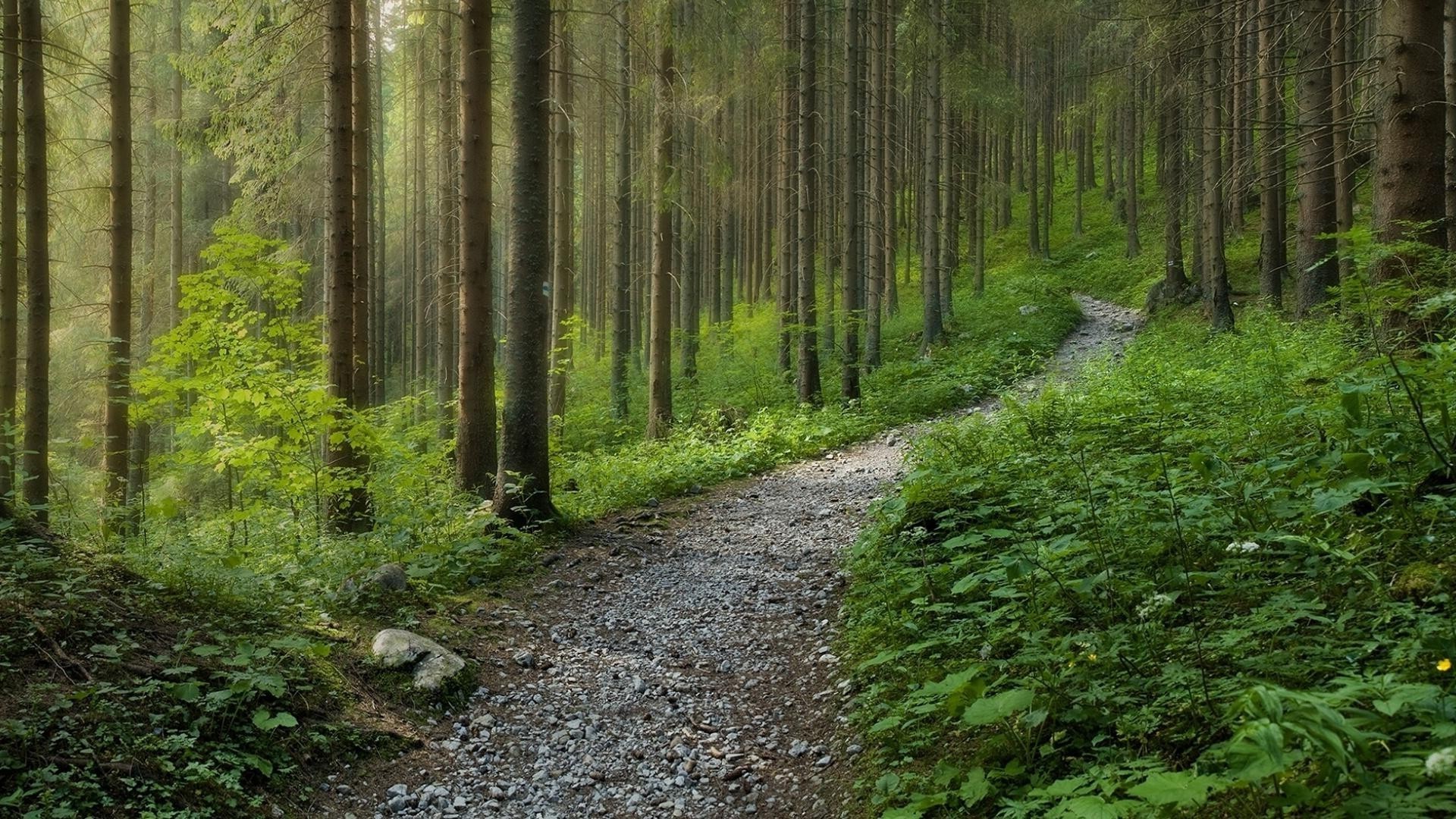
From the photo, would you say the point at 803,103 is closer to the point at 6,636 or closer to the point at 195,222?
the point at 6,636

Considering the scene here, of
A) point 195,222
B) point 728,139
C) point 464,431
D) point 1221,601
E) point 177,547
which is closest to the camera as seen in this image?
point 1221,601

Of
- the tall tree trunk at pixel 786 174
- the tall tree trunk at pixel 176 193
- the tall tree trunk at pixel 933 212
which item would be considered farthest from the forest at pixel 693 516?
the tall tree trunk at pixel 933 212

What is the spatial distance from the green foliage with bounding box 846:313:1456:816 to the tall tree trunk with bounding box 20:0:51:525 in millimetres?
9093

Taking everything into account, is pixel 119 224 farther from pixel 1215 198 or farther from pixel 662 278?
pixel 1215 198

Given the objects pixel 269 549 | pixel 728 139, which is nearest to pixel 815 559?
pixel 269 549

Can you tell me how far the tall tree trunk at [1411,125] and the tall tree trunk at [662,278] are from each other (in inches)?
350

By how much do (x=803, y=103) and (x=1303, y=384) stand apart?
34.9 ft

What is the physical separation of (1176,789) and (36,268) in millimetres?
11311

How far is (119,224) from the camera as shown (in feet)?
35.5

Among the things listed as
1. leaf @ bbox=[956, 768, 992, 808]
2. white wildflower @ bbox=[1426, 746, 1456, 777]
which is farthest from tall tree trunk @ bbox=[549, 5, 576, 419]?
white wildflower @ bbox=[1426, 746, 1456, 777]

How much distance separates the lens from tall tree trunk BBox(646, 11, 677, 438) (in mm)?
13250

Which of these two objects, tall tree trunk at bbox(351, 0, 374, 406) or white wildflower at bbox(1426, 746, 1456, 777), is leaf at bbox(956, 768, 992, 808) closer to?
white wildflower at bbox(1426, 746, 1456, 777)

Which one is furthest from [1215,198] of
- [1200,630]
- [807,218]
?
[1200,630]

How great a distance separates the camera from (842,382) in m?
15.9
